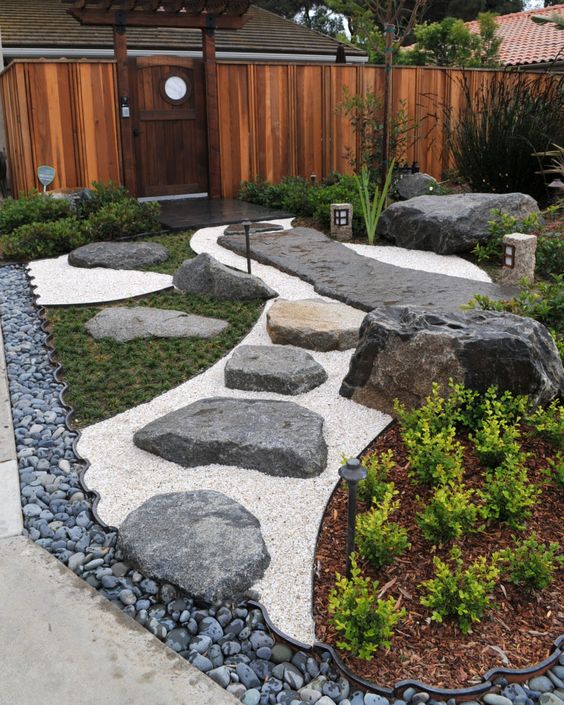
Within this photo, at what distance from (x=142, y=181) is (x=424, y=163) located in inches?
184

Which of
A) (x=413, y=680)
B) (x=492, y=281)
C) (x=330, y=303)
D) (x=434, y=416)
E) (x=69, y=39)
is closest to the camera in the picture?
(x=413, y=680)

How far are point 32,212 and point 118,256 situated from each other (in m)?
1.65

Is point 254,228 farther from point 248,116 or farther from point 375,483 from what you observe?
point 375,483

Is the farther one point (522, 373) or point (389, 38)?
point (389, 38)

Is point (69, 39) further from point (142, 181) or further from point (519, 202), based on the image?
point (519, 202)

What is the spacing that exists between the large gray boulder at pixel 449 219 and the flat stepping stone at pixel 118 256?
8.10 feet

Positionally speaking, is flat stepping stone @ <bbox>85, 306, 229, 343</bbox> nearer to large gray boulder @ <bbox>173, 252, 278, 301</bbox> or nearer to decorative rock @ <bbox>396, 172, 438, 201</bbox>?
large gray boulder @ <bbox>173, 252, 278, 301</bbox>

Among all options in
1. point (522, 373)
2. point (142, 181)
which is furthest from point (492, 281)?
point (142, 181)

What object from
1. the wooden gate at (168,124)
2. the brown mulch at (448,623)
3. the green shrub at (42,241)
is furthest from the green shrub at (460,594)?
the wooden gate at (168,124)

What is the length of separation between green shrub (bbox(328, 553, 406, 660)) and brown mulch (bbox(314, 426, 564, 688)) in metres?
0.06

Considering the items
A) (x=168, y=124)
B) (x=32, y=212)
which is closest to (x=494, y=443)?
(x=32, y=212)

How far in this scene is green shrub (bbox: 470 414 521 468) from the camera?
3281 millimetres

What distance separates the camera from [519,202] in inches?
301

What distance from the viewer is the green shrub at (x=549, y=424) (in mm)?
3432
